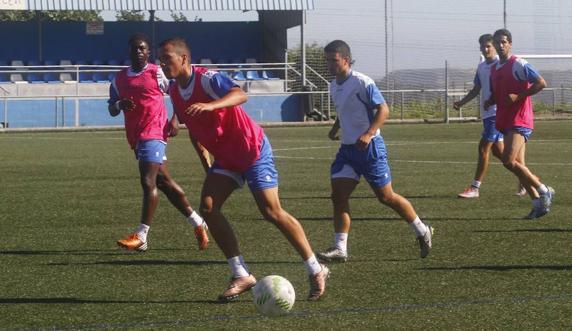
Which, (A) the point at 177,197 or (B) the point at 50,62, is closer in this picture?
(A) the point at 177,197

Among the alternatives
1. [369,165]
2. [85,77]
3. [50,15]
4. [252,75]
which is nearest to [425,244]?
[369,165]

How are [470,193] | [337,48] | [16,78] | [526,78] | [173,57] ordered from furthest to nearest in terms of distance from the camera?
[16,78], [470,193], [526,78], [337,48], [173,57]

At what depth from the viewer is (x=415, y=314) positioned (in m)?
7.53

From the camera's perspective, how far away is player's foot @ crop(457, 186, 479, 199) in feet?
50.0

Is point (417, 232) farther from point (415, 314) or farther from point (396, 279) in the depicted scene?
point (415, 314)

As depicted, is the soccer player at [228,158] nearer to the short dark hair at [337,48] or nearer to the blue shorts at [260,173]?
the blue shorts at [260,173]

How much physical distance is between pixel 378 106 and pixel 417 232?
1.08 metres

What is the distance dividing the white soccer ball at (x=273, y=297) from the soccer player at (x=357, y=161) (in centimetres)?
235

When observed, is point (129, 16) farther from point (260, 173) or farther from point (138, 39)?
point (260, 173)

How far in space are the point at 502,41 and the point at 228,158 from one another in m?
5.72

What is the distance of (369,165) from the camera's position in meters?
9.95

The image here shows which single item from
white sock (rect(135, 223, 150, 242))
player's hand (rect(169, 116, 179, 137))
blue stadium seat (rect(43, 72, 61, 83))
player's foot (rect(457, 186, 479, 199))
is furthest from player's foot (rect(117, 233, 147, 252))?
blue stadium seat (rect(43, 72, 61, 83))

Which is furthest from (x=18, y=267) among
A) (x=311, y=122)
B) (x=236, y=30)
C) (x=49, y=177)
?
(x=236, y=30)

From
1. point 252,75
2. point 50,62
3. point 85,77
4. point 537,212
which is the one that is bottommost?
point 252,75
